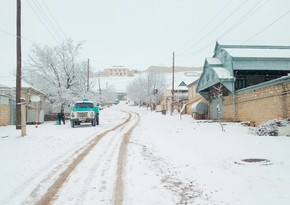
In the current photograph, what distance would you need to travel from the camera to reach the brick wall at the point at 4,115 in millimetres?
28422

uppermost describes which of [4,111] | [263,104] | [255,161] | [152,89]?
[152,89]

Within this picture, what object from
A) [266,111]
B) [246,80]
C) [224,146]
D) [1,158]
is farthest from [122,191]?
A: [246,80]

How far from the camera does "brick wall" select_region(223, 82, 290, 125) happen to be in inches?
754

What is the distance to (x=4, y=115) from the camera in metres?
29.1

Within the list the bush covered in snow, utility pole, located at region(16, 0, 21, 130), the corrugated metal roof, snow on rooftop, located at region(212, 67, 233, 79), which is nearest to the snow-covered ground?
the bush covered in snow

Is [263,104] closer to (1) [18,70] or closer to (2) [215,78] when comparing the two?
(2) [215,78]

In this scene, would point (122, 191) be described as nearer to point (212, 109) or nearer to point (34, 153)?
point (34, 153)

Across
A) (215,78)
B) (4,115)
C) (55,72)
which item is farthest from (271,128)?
(55,72)

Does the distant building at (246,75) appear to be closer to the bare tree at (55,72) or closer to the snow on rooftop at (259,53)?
the snow on rooftop at (259,53)

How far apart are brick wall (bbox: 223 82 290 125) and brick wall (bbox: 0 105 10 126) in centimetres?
2007

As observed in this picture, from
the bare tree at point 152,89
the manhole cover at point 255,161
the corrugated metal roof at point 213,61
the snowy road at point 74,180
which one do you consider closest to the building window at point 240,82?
the corrugated metal roof at point 213,61

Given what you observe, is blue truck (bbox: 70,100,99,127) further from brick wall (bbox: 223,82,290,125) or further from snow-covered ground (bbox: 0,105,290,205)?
snow-covered ground (bbox: 0,105,290,205)

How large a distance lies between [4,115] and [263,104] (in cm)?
2164

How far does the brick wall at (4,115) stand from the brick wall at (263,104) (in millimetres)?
20066
